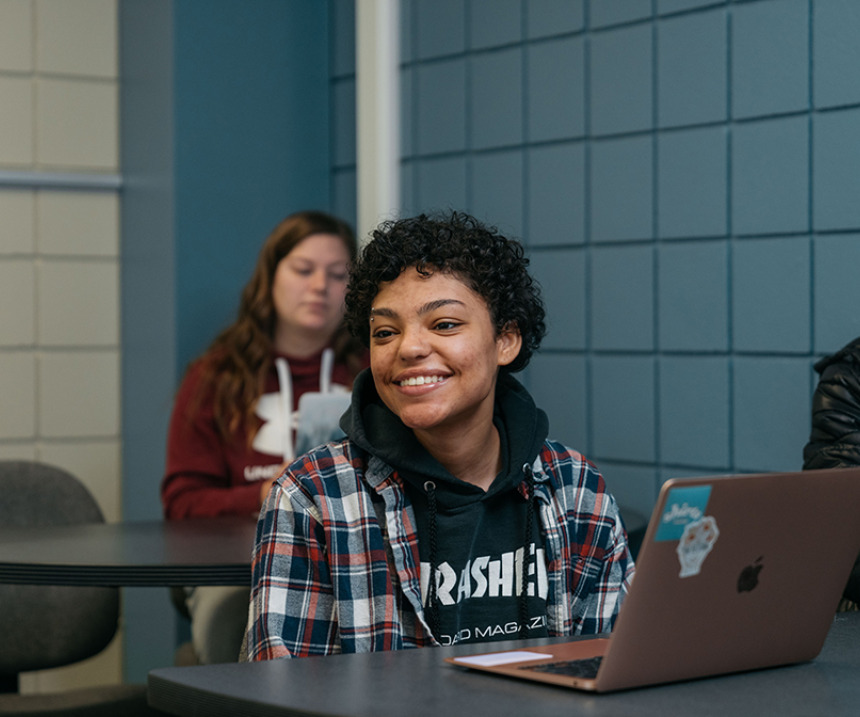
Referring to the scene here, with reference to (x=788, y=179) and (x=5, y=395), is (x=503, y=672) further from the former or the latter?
(x=5, y=395)

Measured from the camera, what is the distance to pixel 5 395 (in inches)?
150

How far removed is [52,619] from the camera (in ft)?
9.29

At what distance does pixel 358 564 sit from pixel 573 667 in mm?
488

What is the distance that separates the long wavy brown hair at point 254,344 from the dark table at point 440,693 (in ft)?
6.40

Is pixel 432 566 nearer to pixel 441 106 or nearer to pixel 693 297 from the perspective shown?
pixel 693 297

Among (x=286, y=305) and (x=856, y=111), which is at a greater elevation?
(x=856, y=111)

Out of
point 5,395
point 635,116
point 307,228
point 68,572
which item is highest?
point 635,116

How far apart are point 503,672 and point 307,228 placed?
2305 mm

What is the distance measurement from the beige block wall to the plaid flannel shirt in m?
2.37

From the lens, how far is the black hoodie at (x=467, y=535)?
1754 mm

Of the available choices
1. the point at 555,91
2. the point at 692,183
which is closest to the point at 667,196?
the point at 692,183

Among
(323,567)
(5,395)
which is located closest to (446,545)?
(323,567)

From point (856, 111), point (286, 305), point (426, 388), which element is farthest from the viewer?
point (286, 305)

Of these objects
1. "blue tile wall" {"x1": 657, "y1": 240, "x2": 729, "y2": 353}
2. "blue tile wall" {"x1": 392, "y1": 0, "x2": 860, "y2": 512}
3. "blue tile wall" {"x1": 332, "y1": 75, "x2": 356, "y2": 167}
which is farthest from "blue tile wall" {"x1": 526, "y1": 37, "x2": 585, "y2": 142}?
"blue tile wall" {"x1": 332, "y1": 75, "x2": 356, "y2": 167}
